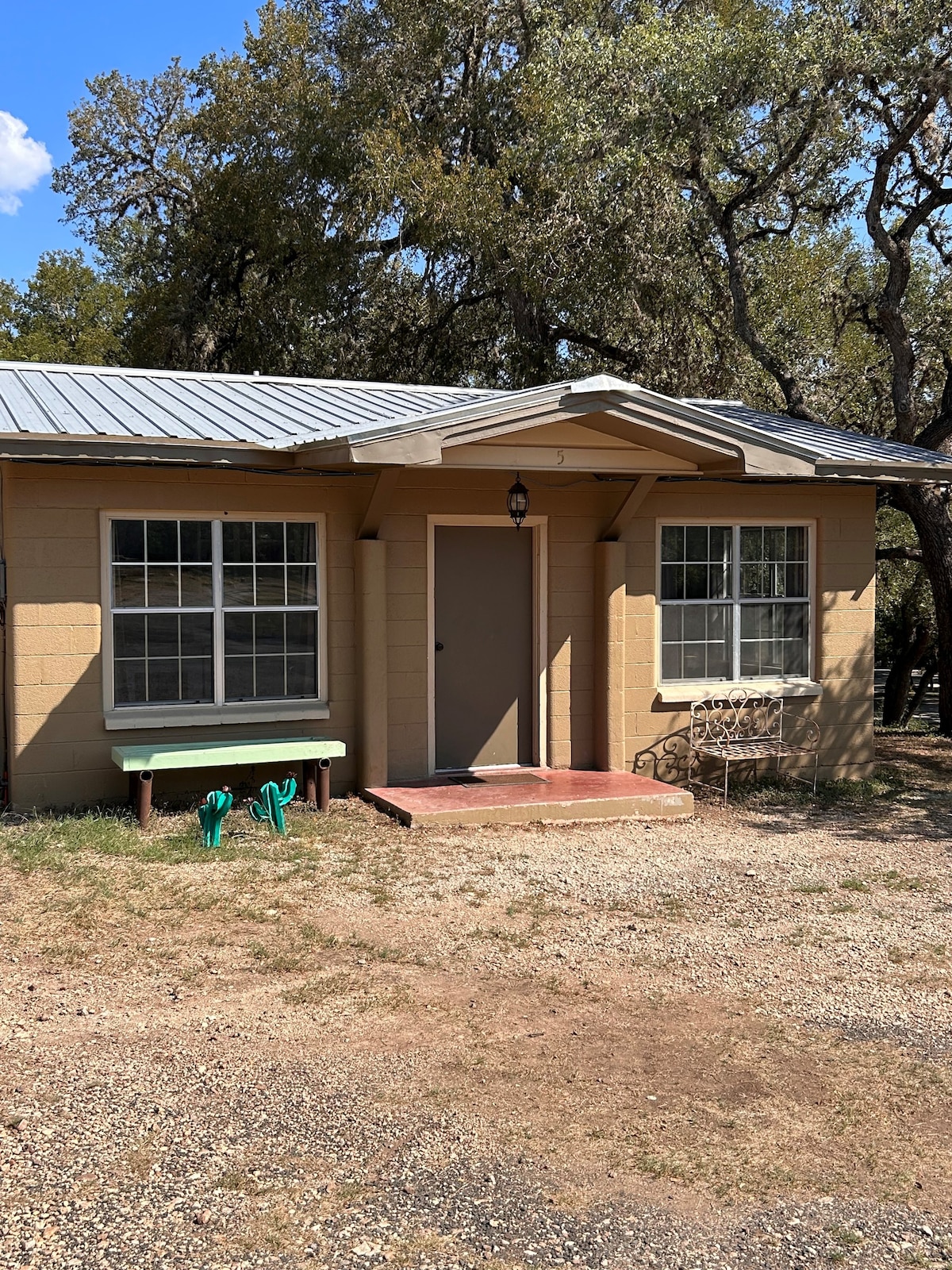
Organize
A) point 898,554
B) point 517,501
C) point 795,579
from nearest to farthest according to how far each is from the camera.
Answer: point 517,501
point 795,579
point 898,554

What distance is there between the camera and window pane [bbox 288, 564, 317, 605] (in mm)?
10172

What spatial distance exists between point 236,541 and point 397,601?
1422 mm

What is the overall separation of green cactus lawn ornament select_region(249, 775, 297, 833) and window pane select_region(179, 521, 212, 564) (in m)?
1.92

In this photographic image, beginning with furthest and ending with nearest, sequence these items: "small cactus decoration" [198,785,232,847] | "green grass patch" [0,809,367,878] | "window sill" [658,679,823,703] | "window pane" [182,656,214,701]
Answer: "window sill" [658,679,823,703]
"window pane" [182,656,214,701]
"small cactus decoration" [198,785,232,847]
"green grass patch" [0,809,367,878]

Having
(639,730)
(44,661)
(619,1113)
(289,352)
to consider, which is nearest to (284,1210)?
(619,1113)

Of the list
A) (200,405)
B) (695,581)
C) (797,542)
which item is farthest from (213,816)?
(797,542)

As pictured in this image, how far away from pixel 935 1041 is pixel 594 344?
1486cm

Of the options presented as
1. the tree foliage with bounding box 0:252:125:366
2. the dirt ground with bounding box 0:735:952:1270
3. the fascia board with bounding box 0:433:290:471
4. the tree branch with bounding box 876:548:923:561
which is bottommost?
the dirt ground with bounding box 0:735:952:1270

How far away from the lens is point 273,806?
8.94m

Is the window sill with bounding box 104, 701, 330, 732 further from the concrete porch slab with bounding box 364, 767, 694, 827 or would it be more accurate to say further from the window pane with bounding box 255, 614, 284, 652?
the concrete porch slab with bounding box 364, 767, 694, 827

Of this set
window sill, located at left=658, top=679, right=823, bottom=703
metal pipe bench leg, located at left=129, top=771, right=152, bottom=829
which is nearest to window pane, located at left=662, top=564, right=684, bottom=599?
window sill, located at left=658, top=679, right=823, bottom=703

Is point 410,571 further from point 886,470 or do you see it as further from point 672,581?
point 886,470

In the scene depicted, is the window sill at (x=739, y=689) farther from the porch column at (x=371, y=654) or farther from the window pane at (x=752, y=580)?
the porch column at (x=371, y=654)

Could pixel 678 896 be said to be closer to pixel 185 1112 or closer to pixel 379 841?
pixel 379 841
